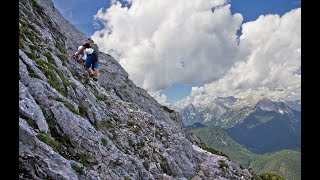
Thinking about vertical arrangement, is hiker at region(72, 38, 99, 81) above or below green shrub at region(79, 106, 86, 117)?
above

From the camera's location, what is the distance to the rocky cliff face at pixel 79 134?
15.6 meters

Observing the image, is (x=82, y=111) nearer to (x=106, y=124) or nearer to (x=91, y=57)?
(x=106, y=124)

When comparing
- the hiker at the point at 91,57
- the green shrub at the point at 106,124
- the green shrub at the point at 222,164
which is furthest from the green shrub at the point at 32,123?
the green shrub at the point at 222,164

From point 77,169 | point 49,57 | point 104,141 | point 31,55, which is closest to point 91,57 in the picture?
point 49,57

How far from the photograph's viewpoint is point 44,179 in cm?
1349

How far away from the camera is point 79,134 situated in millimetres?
21062

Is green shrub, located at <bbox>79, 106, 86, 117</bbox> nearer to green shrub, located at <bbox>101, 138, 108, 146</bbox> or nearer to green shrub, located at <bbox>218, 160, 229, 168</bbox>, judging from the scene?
A: green shrub, located at <bbox>101, 138, 108, 146</bbox>

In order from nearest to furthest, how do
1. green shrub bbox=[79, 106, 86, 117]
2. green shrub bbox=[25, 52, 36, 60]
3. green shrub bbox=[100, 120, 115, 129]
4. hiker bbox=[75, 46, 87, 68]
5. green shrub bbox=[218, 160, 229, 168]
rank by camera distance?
green shrub bbox=[79, 106, 86, 117] → green shrub bbox=[25, 52, 36, 60] → green shrub bbox=[100, 120, 115, 129] → hiker bbox=[75, 46, 87, 68] → green shrub bbox=[218, 160, 229, 168]

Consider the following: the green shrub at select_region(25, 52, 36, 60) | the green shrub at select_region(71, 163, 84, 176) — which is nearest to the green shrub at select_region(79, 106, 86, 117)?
the green shrub at select_region(25, 52, 36, 60)

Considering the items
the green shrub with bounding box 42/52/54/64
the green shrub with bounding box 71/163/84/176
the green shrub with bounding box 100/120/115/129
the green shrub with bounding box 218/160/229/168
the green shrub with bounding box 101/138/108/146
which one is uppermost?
the green shrub with bounding box 42/52/54/64

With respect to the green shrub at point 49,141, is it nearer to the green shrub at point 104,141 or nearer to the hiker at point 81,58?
the green shrub at point 104,141

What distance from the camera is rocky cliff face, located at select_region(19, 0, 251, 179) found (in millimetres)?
15562
